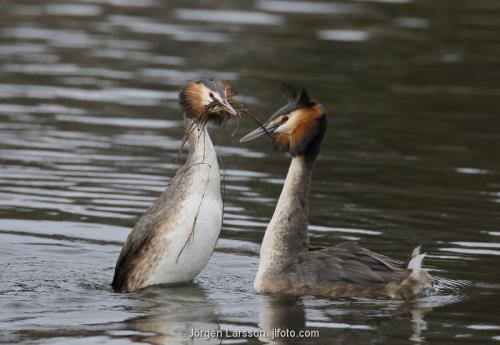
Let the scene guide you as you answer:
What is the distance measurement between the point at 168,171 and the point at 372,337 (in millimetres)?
5918

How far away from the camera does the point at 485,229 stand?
1252cm

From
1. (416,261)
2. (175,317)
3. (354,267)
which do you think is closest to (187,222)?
(175,317)

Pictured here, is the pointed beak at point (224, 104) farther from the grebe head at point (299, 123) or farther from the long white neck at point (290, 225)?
the long white neck at point (290, 225)

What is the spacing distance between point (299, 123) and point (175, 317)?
1954 mm

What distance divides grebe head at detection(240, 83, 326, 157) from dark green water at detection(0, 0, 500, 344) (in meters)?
1.23

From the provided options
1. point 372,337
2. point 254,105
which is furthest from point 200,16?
point 372,337

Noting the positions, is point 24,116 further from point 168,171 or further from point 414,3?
point 414,3

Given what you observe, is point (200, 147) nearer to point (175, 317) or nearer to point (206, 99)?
point (206, 99)

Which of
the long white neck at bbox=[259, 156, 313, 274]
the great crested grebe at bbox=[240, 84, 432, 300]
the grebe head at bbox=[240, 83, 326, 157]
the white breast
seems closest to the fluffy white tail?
the great crested grebe at bbox=[240, 84, 432, 300]

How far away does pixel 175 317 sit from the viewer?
9828 millimetres

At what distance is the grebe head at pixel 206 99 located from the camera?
10.8m

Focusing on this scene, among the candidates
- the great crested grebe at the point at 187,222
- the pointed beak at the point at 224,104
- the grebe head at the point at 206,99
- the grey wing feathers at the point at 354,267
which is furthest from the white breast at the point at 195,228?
the grey wing feathers at the point at 354,267

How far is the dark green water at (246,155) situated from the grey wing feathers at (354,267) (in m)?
0.21

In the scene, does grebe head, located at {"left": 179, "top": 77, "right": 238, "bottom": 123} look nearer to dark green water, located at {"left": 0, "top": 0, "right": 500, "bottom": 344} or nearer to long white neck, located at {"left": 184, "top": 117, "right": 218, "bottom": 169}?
long white neck, located at {"left": 184, "top": 117, "right": 218, "bottom": 169}
